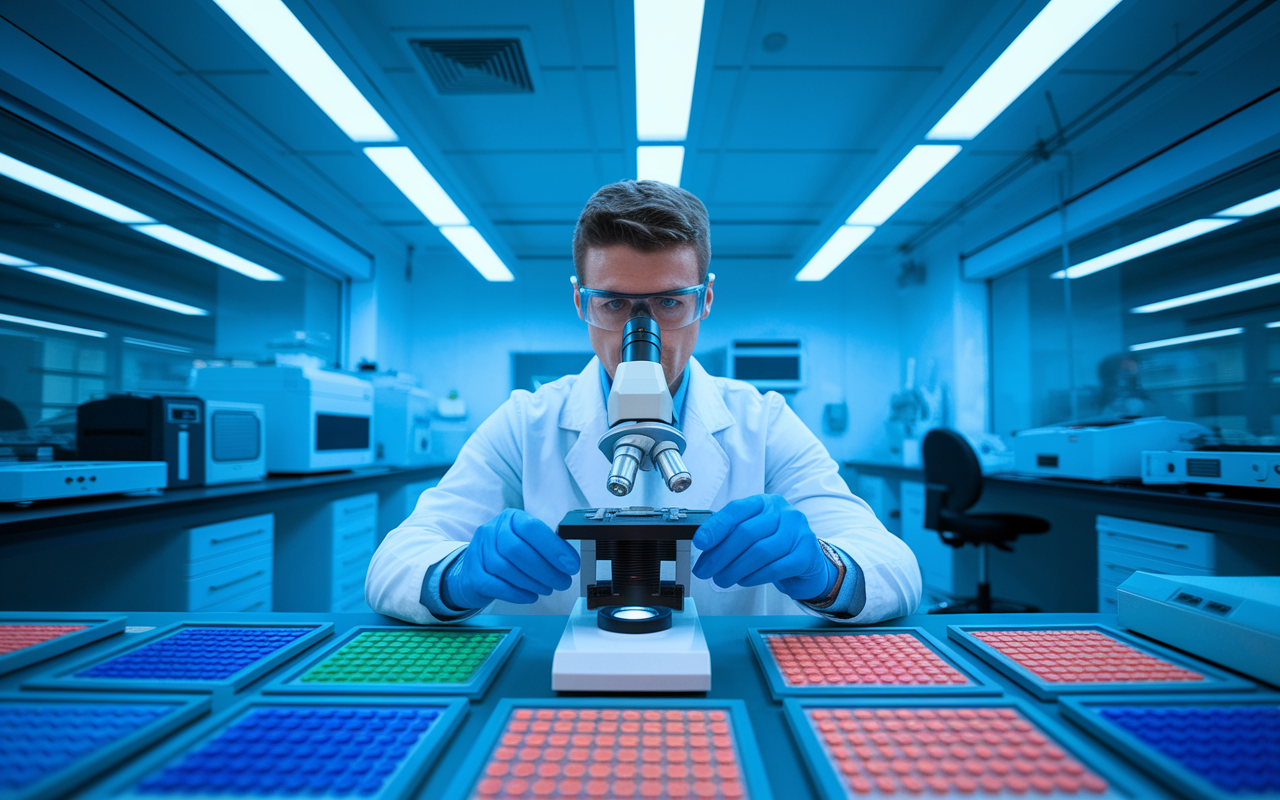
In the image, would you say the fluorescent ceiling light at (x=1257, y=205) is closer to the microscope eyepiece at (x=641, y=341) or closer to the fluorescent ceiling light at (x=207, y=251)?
the microscope eyepiece at (x=641, y=341)

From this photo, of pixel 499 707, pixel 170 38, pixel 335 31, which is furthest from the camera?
pixel 170 38

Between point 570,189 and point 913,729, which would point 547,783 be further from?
point 570,189

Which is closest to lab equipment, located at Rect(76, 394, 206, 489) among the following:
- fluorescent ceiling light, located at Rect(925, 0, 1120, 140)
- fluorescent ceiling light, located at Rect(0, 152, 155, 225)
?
fluorescent ceiling light, located at Rect(0, 152, 155, 225)

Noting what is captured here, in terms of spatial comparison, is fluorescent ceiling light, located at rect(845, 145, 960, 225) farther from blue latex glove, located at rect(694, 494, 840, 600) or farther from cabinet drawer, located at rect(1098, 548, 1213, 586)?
blue latex glove, located at rect(694, 494, 840, 600)

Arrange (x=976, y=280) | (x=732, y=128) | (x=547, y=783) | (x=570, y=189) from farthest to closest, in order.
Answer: (x=976, y=280), (x=570, y=189), (x=732, y=128), (x=547, y=783)

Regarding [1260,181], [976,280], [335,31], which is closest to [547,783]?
[335,31]

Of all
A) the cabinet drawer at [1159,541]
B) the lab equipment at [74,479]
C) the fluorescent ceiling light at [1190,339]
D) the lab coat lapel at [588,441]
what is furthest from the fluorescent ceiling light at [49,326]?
the fluorescent ceiling light at [1190,339]

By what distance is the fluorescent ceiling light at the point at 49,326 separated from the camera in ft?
7.32

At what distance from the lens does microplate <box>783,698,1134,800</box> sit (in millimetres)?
449

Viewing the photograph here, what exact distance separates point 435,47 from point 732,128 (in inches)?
65.6

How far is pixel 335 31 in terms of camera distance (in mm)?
2326

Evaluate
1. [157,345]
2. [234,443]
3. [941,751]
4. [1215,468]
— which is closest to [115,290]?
[157,345]

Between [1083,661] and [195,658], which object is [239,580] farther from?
[1083,661]

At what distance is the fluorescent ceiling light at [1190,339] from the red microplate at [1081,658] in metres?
2.87
